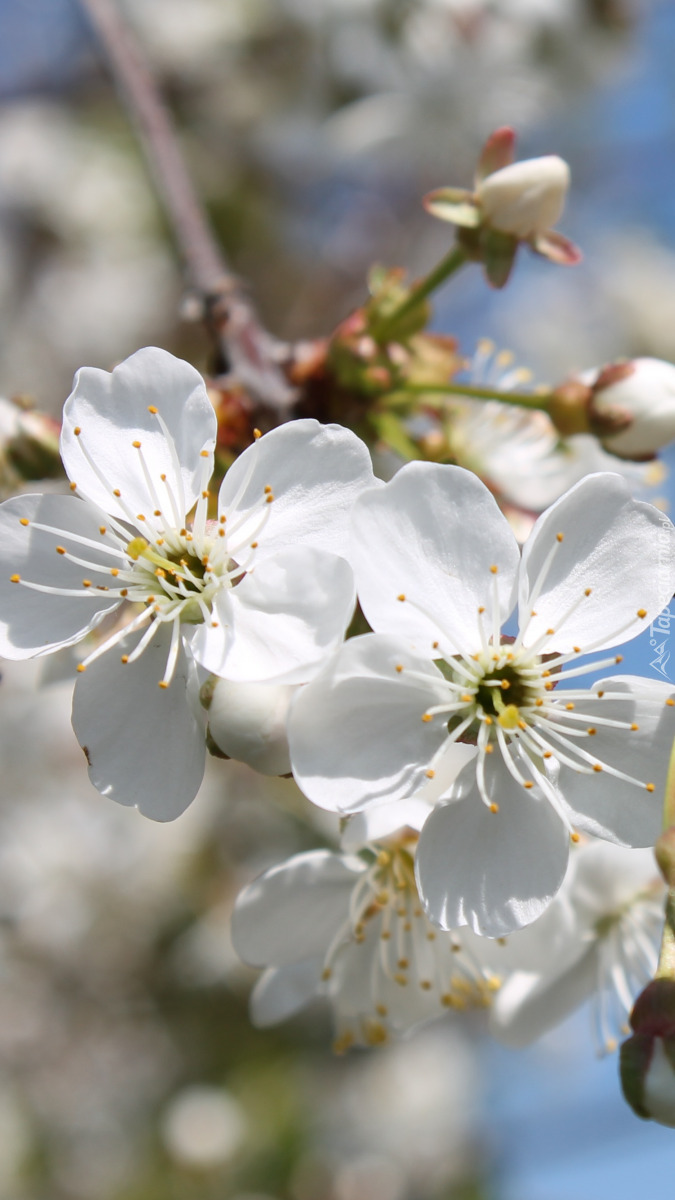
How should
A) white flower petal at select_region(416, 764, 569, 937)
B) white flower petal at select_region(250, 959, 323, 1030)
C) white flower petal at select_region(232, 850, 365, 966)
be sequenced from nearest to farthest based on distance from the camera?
white flower petal at select_region(416, 764, 569, 937) < white flower petal at select_region(232, 850, 365, 966) < white flower petal at select_region(250, 959, 323, 1030)

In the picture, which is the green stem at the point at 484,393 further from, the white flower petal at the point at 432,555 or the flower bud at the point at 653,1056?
the flower bud at the point at 653,1056

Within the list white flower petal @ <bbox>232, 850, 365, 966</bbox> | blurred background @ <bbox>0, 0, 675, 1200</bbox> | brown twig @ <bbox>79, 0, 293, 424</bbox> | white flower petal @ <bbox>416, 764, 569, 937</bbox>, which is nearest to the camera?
white flower petal @ <bbox>416, 764, 569, 937</bbox>

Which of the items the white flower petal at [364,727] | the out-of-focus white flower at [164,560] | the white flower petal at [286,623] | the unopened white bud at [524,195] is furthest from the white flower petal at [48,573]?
the unopened white bud at [524,195]

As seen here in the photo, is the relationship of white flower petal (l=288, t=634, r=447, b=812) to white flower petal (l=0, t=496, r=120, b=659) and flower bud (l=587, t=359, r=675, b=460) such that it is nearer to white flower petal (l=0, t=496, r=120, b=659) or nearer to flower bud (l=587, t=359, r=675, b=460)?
white flower petal (l=0, t=496, r=120, b=659)

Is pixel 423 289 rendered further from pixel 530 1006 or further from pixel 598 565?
pixel 530 1006

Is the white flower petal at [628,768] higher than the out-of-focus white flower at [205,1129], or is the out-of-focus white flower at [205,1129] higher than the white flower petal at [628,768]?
the white flower petal at [628,768]

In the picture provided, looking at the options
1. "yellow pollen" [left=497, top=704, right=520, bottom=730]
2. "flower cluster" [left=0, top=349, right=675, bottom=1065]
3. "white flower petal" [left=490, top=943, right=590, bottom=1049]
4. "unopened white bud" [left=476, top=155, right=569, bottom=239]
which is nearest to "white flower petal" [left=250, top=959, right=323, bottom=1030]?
"white flower petal" [left=490, top=943, right=590, bottom=1049]
